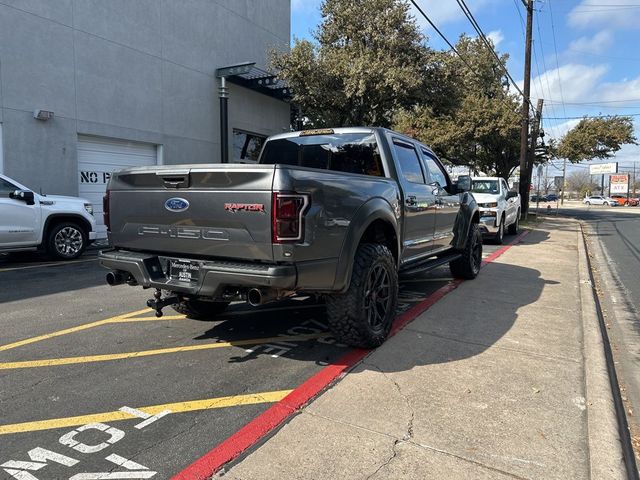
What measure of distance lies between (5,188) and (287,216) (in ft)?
24.7

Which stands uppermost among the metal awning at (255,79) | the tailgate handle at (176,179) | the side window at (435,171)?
the metal awning at (255,79)

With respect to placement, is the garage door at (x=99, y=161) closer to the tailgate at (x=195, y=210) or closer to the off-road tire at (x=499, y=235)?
the tailgate at (x=195, y=210)

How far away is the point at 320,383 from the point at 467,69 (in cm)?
1496

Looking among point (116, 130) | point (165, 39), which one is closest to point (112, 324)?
point (116, 130)

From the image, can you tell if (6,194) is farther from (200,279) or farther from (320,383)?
(320,383)

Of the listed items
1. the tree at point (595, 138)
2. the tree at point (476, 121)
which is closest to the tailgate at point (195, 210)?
the tree at point (476, 121)

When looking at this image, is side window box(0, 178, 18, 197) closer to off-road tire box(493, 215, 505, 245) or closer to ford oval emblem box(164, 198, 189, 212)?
ford oval emblem box(164, 198, 189, 212)

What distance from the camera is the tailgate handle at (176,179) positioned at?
3.89 m

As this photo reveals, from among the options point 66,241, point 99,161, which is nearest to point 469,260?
point 66,241

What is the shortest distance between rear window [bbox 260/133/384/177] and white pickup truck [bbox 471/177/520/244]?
7.79 metres

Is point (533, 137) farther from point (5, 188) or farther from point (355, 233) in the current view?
point (355, 233)

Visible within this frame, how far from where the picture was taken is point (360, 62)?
1395 centimetres

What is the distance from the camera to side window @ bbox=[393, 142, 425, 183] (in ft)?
18.2

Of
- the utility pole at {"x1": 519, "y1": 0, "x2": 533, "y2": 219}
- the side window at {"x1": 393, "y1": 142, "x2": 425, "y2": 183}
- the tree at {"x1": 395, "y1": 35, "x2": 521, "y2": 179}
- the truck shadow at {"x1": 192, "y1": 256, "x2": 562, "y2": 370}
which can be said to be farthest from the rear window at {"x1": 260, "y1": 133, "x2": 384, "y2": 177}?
the utility pole at {"x1": 519, "y1": 0, "x2": 533, "y2": 219}
